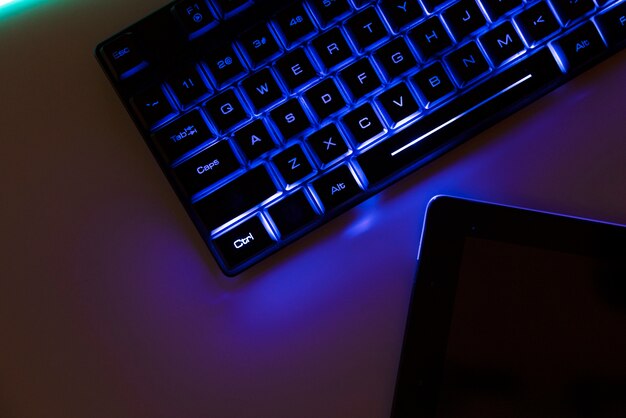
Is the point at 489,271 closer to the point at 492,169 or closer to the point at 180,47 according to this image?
the point at 492,169

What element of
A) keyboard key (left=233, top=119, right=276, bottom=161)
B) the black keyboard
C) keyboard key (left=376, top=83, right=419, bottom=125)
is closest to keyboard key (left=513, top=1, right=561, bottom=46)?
the black keyboard

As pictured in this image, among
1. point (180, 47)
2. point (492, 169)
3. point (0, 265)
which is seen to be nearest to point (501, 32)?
point (492, 169)

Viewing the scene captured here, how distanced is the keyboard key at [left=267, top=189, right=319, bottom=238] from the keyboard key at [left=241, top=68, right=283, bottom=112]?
74 mm

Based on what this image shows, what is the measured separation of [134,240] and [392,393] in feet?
0.81

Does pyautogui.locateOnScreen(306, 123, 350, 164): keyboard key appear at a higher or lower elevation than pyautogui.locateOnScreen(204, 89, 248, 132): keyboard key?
lower

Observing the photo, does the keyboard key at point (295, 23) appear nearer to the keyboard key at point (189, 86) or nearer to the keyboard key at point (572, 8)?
the keyboard key at point (189, 86)

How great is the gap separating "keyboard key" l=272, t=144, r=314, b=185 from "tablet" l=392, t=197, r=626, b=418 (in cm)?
11

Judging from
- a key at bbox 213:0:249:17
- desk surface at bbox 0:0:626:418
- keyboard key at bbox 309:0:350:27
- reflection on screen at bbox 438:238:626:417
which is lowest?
reflection on screen at bbox 438:238:626:417

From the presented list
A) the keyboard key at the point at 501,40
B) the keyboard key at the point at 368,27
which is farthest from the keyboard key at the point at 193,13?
the keyboard key at the point at 501,40

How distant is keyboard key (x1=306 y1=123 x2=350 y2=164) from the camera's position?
453mm

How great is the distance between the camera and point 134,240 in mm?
491

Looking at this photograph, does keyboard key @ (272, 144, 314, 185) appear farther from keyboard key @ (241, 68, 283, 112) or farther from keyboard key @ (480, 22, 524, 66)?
keyboard key @ (480, 22, 524, 66)

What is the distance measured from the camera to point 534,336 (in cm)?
45

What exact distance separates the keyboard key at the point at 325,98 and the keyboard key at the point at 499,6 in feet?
0.43
